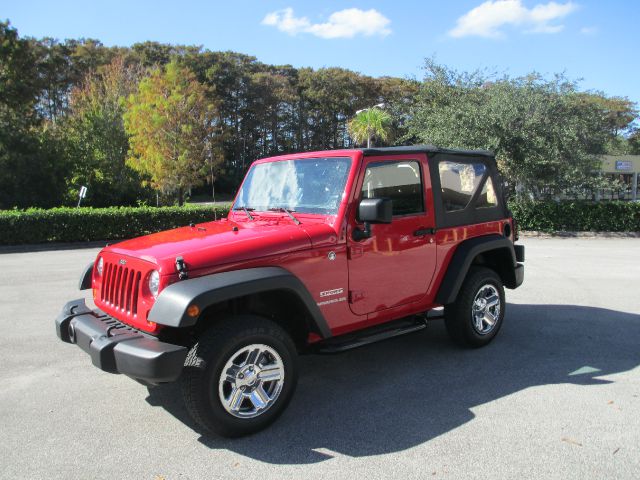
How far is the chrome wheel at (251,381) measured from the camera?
3246mm

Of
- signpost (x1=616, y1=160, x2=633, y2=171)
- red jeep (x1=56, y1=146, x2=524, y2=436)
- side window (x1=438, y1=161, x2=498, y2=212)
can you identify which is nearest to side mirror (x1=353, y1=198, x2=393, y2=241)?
red jeep (x1=56, y1=146, x2=524, y2=436)

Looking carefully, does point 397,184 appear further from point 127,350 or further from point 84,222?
point 84,222

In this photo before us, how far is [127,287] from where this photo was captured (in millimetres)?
3520

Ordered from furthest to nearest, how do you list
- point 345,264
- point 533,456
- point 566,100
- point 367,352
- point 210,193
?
point 210,193 → point 566,100 → point 367,352 → point 345,264 → point 533,456

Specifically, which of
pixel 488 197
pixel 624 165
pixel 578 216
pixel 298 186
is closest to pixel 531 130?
pixel 578 216

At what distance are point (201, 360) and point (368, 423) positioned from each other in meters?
1.27

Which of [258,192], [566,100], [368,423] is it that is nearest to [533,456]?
[368,423]

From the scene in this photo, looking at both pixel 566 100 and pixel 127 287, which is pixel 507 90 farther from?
pixel 127 287

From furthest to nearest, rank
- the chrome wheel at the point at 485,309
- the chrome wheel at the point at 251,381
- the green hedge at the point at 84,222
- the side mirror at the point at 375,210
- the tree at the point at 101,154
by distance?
the tree at the point at 101,154 < the green hedge at the point at 84,222 < the chrome wheel at the point at 485,309 < the side mirror at the point at 375,210 < the chrome wheel at the point at 251,381

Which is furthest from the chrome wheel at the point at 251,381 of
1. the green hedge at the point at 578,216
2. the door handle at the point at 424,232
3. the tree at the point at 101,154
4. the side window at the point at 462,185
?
the tree at the point at 101,154

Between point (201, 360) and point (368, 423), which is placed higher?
point (201, 360)

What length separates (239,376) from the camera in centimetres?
328

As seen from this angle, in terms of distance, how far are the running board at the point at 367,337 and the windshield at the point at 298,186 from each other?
1013mm

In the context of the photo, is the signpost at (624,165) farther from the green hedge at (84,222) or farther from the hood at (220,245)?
the hood at (220,245)
